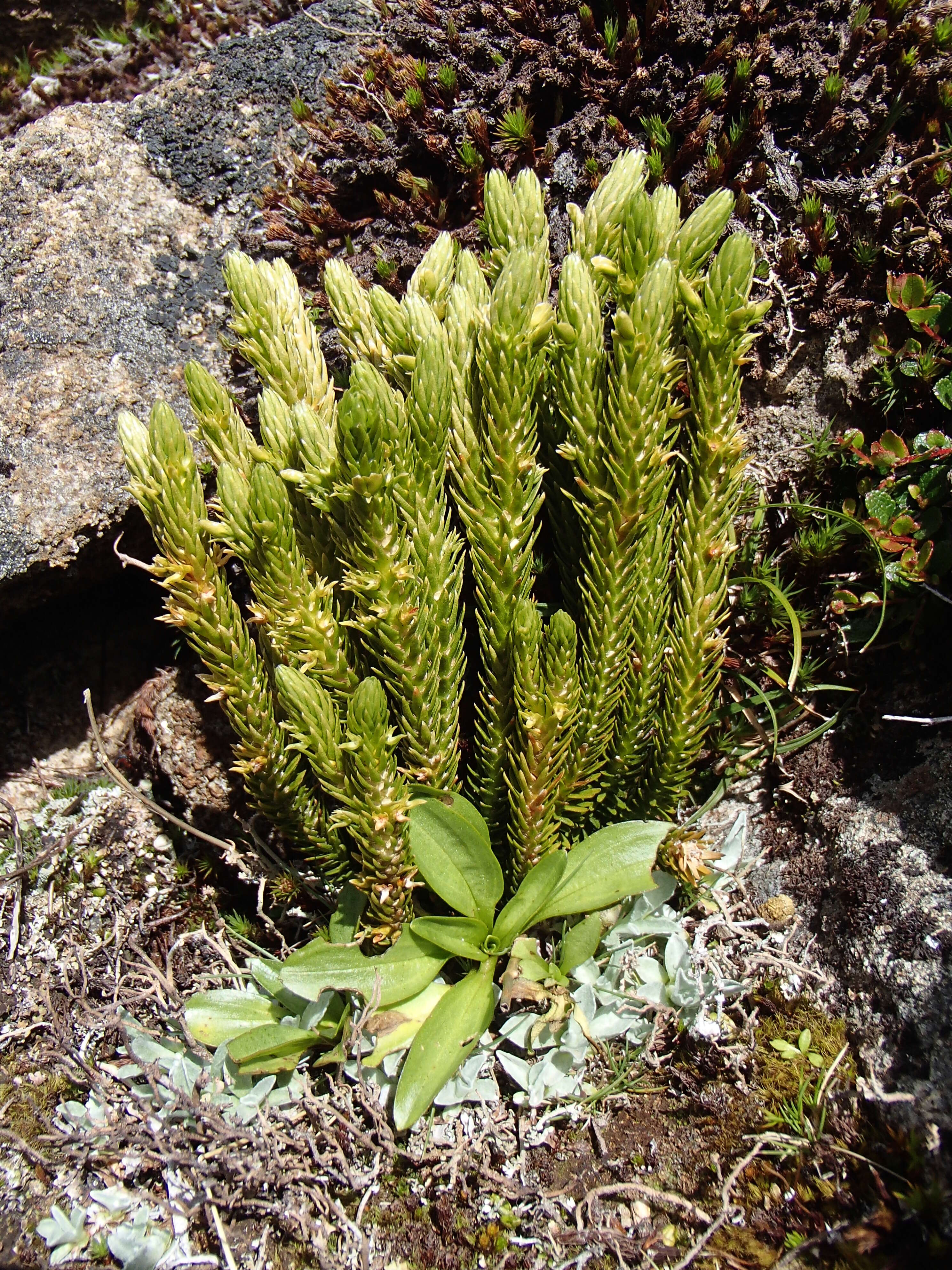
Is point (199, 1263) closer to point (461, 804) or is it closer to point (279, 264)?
point (461, 804)

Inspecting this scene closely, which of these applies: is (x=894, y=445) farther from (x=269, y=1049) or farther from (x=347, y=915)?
(x=269, y=1049)

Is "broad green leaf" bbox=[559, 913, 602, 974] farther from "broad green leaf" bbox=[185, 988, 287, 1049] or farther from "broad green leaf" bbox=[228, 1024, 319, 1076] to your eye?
"broad green leaf" bbox=[185, 988, 287, 1049]

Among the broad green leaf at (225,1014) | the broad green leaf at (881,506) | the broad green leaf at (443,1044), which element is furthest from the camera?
the broad green leaf at (881,506)

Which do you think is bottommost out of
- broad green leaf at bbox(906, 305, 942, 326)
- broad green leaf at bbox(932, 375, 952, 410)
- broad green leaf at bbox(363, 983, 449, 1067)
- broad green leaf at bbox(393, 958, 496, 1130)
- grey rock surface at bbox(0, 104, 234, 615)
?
broad green leaf at bbox(363, 983, 449, 1067)

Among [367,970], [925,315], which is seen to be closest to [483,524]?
[367,970]

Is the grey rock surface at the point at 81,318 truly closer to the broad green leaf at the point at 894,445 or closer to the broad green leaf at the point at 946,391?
the broad green leaf at the point at 894,445

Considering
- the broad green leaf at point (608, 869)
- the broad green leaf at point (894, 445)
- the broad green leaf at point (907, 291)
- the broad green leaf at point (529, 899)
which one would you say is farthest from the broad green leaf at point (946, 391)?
the broad green leaf at point (529, 899)

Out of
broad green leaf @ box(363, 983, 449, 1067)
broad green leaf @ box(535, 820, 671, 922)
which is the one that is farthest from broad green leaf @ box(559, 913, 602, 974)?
broad green leaf @ box(363, 983, 449, 1067)
